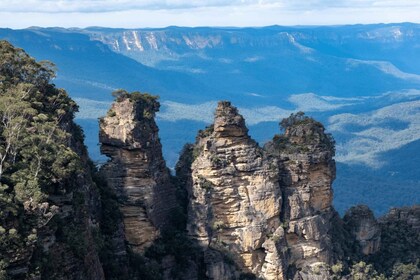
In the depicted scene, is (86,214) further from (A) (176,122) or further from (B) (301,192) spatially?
(A) (176,122)

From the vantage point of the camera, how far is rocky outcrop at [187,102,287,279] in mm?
34562

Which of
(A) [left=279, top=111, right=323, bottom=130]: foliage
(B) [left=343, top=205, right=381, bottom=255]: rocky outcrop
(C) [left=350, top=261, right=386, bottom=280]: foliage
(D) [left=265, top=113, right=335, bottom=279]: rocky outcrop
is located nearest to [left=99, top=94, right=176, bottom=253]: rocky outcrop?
(D) [left=265, top=113, right=335, bottom=279]: rocky outcrop

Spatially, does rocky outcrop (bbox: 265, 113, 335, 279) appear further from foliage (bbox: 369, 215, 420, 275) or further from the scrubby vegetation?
the scrubby vegetation

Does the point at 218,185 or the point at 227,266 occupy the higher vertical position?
the point at 218,185

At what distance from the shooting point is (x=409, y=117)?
563 feet

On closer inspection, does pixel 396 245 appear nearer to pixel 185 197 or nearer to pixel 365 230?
pixel 365 230

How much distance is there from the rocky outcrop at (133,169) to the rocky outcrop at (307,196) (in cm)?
731

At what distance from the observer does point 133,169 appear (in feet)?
107

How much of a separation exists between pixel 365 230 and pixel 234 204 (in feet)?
33.9

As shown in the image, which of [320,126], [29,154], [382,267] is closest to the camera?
[29,154]

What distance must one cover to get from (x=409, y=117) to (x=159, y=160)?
479ft

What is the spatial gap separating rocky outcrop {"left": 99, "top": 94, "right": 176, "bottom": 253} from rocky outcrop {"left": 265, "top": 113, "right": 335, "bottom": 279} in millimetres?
7314

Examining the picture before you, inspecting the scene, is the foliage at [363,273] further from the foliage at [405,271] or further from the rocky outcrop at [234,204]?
the rocky outcrop at [234,204]

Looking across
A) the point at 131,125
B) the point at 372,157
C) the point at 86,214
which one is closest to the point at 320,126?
the point at 131,125
